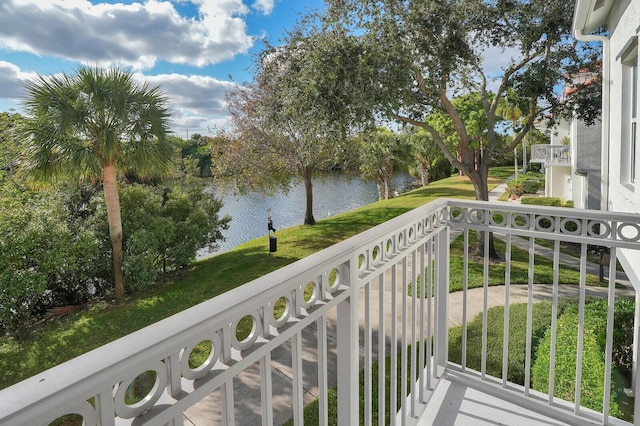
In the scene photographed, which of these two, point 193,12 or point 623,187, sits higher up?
point 193,12

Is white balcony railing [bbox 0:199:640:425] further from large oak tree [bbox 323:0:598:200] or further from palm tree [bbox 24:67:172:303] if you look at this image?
palm tree [bbox 24:67:172:303]

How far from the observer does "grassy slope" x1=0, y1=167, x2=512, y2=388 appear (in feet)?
19.1

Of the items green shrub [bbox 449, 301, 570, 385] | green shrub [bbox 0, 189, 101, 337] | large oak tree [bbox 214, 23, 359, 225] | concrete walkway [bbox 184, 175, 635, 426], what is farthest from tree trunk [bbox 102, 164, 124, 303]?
green shrub [bbox 449, 301, 570, 385]

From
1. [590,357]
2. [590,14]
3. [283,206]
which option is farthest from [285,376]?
[283,206]

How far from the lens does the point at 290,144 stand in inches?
500

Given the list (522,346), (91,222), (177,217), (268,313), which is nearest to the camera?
(268,313)

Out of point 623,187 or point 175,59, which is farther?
point 175,59

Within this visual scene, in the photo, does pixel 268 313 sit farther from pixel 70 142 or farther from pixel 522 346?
pixel 70 142

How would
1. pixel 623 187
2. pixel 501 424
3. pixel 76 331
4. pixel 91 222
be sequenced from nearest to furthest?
pixel 501 424 < pixel 623 187 < pixel 76 331 < pixel 91 222

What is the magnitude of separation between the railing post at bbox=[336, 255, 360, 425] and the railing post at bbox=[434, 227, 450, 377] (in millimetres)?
1267

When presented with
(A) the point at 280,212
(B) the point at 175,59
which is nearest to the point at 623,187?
(A) the point at 280,212

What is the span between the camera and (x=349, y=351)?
149 centimetres

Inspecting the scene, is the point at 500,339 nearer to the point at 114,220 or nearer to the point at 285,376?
the point at 285,376

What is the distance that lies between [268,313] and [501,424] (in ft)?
6.90
